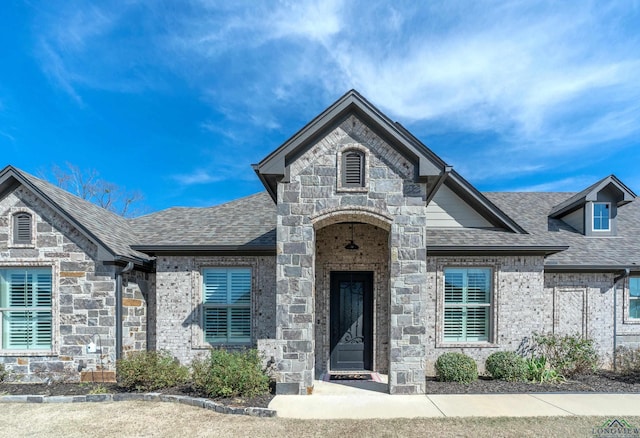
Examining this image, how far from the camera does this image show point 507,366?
365 inches

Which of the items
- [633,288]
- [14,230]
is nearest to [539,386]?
[633,288]

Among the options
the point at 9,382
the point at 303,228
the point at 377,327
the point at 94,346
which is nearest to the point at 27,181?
the point at 94,346

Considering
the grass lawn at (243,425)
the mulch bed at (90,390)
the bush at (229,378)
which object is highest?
the bush at (229,378)

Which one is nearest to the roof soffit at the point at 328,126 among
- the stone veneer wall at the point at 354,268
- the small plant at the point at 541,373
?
the stone veneer wall at the point at 354,268

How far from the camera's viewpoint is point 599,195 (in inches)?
495

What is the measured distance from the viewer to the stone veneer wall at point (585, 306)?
10805 millimetres

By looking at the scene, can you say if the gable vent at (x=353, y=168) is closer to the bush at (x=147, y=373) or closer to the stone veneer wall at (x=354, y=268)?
the stone veneer wall at (x=354, y=268)

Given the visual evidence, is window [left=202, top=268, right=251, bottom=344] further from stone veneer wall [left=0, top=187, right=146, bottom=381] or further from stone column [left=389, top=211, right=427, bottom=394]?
stone column [left=389, top=211, right=427, bottom=394]

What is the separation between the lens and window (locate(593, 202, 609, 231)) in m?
12.6

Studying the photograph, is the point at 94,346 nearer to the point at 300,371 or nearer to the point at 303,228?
the point at 300,371

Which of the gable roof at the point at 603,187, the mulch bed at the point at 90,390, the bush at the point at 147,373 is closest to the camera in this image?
the mulch bed at the point at 90,390

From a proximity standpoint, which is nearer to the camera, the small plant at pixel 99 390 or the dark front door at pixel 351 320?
the small plant at pixel 99 390

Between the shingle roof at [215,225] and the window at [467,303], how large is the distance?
5.04 m

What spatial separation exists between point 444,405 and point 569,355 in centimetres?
458
